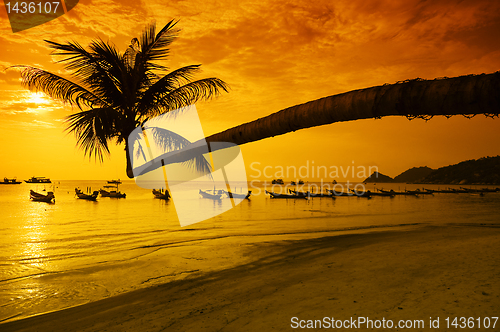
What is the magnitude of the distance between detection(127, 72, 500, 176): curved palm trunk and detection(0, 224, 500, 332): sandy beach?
2.71 metres

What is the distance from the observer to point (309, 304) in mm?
4453

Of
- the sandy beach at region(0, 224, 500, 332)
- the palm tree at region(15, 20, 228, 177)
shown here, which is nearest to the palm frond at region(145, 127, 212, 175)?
the palm tree at region(15, 20, 228, 177)

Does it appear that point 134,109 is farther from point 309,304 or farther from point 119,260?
point 119,260

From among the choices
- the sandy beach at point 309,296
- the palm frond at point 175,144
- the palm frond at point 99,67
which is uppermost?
the palm frond at point 99,67

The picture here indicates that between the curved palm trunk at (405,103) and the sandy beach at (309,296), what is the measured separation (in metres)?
2.71

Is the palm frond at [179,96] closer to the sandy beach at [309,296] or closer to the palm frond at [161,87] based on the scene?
the palm frond at [161,87]

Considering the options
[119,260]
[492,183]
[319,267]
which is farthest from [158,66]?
[492,183]

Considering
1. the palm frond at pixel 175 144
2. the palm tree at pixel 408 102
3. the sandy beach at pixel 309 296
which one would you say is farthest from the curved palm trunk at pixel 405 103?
the sandy beach at pixel 309 296

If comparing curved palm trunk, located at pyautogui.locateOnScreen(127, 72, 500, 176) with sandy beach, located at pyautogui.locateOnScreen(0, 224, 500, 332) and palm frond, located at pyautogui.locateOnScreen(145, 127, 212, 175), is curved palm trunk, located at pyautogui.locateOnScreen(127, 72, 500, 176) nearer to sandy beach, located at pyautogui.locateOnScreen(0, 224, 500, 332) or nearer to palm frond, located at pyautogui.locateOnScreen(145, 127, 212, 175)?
palm frond, located at pyautogui.locateOnScreen(145, 127, 212, 175)

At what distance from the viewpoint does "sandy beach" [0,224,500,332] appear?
399 cm

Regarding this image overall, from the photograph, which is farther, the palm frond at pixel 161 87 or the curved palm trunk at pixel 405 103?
the palm frond at pixel 161 87

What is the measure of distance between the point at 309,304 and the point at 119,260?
8.71 metres

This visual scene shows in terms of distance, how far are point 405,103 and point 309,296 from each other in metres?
3.69

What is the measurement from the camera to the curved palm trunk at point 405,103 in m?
2.12
